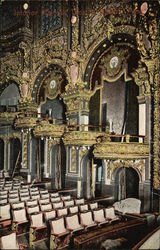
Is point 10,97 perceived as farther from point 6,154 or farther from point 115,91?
point 115,91

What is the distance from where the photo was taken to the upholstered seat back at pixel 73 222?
7.41 meters

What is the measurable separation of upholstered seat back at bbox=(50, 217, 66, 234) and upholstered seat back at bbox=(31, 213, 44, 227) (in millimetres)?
783

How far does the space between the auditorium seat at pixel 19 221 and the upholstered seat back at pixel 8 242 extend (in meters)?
1.99

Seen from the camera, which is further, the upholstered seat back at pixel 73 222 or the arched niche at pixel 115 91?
the arched niche at pixel 115 91

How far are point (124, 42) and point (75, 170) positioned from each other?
21.4ft

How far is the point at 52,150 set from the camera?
16438 mm

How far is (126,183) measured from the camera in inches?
480

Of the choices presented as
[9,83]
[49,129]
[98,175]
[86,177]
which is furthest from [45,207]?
[9,83]

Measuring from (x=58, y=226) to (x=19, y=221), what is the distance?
4.63 ft

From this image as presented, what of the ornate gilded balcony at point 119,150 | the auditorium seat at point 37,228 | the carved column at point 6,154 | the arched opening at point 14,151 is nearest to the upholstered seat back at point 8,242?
the auditorium seat at point 37,228

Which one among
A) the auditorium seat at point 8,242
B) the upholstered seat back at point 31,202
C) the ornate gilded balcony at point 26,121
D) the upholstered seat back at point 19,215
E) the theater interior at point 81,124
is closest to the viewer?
the auditorium seat at point 8,242

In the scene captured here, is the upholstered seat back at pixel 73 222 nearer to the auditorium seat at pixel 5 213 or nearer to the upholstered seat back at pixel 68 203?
the auditorium seat at pixel 5 213

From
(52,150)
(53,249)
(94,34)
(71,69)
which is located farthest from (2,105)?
(53,249)

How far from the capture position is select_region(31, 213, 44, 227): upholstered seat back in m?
7.57
